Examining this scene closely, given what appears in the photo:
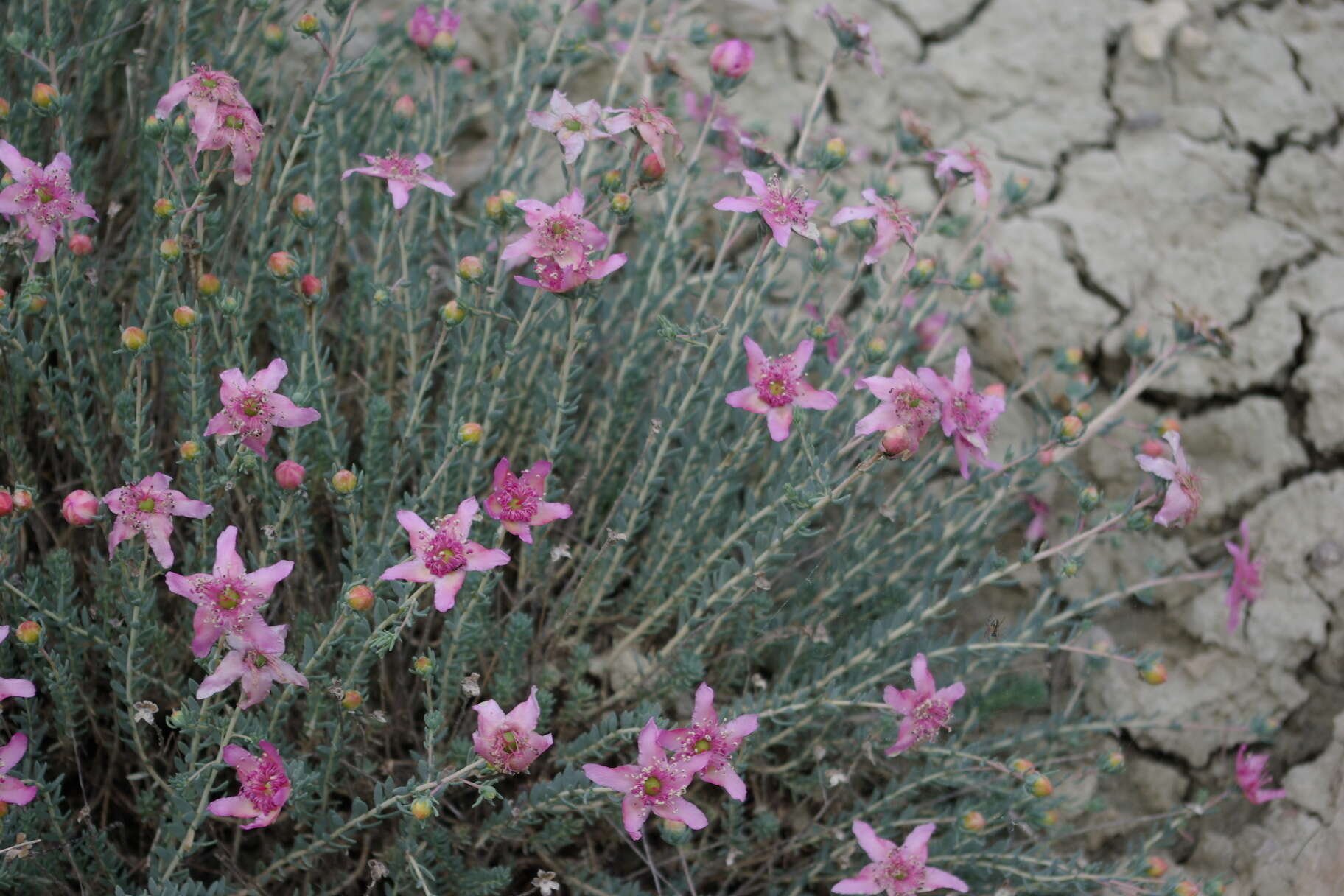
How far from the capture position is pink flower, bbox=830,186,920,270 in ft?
7.64

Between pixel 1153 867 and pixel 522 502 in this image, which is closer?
pixel 522 502

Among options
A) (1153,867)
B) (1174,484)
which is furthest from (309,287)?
(1153,867)

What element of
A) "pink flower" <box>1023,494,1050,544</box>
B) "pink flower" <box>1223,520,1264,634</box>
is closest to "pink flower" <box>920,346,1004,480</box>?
"pink flower" <box>1023,494,1050,544</box>

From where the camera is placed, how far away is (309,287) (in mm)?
2039

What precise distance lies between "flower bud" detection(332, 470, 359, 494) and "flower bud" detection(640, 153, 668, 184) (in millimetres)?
893

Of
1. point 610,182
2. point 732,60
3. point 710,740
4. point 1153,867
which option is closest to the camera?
point 710,740

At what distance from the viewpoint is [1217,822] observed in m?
2.74

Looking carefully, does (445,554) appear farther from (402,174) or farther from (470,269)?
(402,174)

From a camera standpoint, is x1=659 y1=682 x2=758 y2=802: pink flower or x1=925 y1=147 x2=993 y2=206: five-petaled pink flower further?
x1=925 y1=147 x2=993 y2=206: five-petaled pink flower

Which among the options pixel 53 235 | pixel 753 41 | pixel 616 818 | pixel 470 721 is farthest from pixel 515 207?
pixel 753 41

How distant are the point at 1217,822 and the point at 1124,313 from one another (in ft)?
5.03

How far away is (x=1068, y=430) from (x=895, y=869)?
3.30ft

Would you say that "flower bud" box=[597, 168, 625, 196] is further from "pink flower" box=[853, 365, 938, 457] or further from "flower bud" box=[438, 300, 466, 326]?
"pink flower" box=[853, 365, 938, 457]

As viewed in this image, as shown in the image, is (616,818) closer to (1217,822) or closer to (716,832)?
(716,832)
